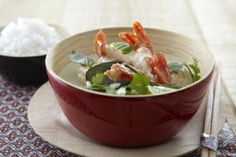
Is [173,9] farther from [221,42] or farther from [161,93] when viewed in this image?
[161,93]

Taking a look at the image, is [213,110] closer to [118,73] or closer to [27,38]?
[118,73]

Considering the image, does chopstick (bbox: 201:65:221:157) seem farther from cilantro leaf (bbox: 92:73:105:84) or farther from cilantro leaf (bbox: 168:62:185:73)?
cilantro leaf (bbox: 92:73:105:84)

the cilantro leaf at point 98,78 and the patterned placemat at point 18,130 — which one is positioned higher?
the cilantro leaf at point 98,78

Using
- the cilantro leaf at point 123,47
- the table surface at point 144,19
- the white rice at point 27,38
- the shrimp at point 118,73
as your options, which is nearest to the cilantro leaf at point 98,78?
the shrimp at point 118,73

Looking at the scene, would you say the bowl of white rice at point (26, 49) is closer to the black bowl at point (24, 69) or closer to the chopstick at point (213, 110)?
the black bowl at point (24, 69)

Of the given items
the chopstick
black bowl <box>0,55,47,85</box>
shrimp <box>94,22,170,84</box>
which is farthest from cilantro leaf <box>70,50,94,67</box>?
the chopstick

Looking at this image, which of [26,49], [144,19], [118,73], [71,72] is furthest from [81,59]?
[144,19]
